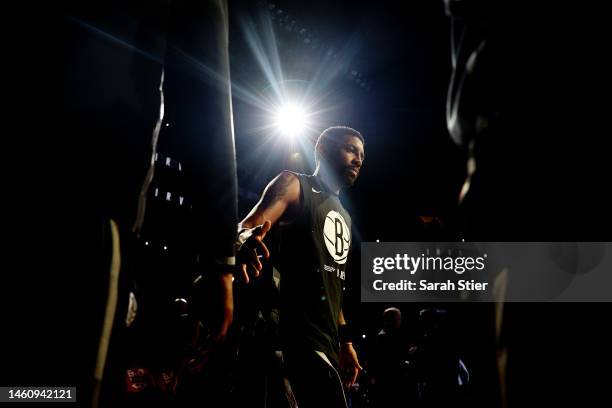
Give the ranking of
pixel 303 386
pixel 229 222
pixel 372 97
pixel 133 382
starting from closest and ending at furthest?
pixel 229 222
pixel 303 386
pixel 133 382
pixel 372 97

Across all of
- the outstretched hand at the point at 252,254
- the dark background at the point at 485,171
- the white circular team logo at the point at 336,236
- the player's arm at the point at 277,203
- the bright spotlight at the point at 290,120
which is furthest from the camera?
the bright spotlight at the point at 290,120

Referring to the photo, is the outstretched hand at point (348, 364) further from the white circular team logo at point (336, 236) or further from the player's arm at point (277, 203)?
the player's arm at point (277, 203)

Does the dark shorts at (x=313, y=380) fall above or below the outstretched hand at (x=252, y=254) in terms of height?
below

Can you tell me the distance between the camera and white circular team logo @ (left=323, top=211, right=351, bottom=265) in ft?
11.0

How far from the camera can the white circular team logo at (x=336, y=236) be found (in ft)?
11.0

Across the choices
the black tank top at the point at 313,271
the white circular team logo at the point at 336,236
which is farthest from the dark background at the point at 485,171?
the white circular team logo at the point at 336,236

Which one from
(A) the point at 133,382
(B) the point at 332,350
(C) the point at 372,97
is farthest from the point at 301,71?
(B) the point at 332,350

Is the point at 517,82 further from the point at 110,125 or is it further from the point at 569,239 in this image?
the point at 110,125

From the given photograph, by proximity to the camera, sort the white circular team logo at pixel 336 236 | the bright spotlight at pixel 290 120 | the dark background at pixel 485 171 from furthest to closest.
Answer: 1. the bright spotlight at pixel 290 120
2. the white circular team logo at pixel 336 236
3. the dark background at pixel 485 171

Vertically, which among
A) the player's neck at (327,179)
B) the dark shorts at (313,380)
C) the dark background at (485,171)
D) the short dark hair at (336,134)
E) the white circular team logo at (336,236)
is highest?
the short dark hair at (336,134)

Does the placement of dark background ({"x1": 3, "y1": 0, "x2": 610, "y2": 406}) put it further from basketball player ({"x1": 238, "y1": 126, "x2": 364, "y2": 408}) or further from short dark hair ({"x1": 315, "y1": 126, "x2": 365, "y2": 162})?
short dark hair ({"x1": 315, "y1": 126, "x2": 365, "y2": 162})

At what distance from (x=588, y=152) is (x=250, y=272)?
4.35 ft

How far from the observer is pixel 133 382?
18.0ft

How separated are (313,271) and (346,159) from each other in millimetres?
1241
